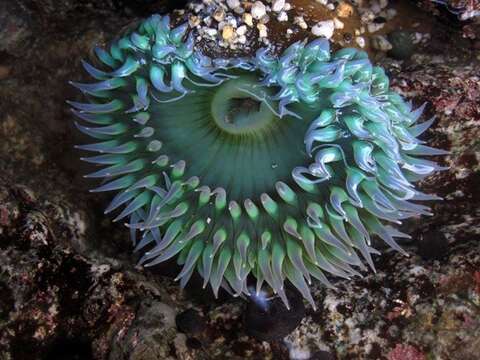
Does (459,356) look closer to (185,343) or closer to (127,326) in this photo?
(185,343)

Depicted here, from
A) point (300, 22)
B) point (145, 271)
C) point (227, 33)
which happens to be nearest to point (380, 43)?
point (300, 22)

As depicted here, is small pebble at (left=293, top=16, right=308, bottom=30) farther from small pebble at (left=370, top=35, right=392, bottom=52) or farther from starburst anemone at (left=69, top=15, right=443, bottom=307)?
small pebble at (left=370, top=35, right=392, bottom=52)

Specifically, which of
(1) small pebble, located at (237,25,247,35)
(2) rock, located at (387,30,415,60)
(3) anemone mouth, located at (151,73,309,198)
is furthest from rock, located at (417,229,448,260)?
(1) small pebble, located at (237,25,247,35)

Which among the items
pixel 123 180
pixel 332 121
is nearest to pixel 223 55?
pixel 332 121

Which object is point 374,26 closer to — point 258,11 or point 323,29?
point 323,29

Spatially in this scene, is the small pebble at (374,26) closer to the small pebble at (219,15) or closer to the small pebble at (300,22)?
A: the small pebble at (300,22)

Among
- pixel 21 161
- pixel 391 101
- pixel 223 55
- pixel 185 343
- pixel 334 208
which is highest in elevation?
pixel 223 55
